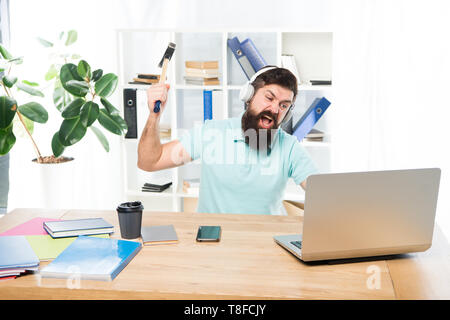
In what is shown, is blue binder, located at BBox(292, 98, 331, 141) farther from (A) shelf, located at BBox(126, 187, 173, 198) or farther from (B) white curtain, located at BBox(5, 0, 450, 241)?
(A) shelf, located at BBox(126, 187, 173, 198)

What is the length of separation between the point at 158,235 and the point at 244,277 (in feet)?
1.36

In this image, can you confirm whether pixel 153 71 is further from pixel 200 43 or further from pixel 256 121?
pixel 256 121

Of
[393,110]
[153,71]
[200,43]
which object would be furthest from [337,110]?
[153,71]

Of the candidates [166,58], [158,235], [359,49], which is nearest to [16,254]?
[158,235]

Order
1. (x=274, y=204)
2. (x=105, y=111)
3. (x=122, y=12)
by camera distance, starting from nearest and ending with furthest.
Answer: (x=274, y=204) → (x=105, y=111) → (x=122, y=12)

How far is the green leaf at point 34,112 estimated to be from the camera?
315cm

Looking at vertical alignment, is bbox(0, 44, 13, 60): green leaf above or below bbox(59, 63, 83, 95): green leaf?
above

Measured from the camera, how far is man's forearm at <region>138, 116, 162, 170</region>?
2.10 metres

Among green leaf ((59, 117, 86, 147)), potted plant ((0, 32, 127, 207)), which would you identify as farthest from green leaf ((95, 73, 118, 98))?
green leaf ((59, 117, 86, 147))

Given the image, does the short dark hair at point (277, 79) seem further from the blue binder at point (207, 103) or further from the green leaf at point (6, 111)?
the green leaf at point (6, 111)

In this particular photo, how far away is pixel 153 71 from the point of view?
373 centimetres

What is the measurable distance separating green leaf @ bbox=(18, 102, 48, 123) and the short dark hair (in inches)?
62.3
